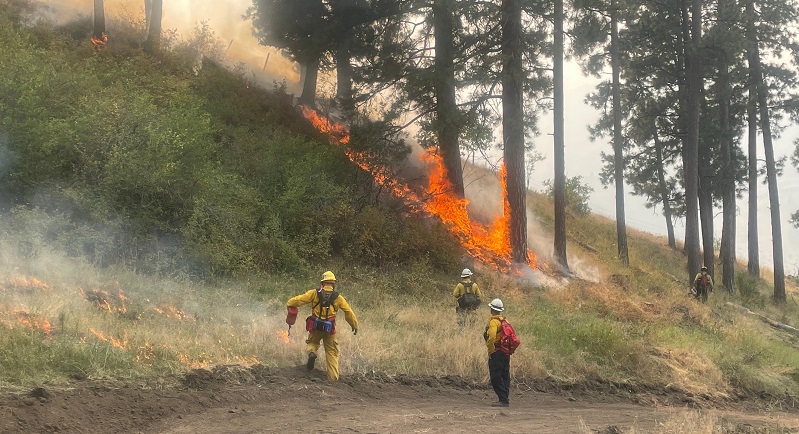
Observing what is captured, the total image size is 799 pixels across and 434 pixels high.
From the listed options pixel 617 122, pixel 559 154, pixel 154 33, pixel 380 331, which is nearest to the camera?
pixel 380 331

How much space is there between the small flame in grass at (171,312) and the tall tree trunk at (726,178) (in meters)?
23.4

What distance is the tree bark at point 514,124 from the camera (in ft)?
60.2

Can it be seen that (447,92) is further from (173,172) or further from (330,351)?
(330,351)

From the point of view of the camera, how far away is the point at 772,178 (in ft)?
94.9

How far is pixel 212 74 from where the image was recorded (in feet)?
70.4

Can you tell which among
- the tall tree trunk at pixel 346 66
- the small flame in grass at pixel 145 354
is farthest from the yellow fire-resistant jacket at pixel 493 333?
the tall tree trunk at pixel 346 66

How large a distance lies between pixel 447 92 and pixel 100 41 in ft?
40.2

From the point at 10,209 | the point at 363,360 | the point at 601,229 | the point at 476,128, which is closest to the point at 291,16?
the point at 476,128

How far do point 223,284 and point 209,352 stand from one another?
4.18 metres

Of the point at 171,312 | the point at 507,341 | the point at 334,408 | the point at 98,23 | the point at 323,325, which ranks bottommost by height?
the point at 334,408

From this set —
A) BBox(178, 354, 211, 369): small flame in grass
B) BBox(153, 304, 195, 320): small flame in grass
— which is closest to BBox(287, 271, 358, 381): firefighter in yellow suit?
BBox(178, 354, 211, 369): small flame in grass

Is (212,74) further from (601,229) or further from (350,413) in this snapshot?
(601,229)

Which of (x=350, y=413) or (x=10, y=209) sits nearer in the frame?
(x=350, y=413)

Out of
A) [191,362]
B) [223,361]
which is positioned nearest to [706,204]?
[223,361]
